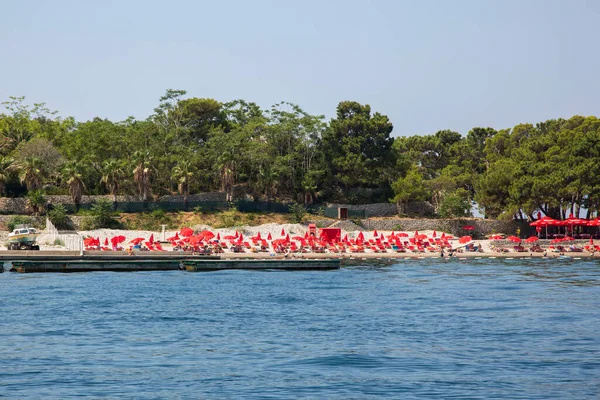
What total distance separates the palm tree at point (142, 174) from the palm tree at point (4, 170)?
1380 cm

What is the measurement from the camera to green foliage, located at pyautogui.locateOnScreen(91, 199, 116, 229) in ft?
309

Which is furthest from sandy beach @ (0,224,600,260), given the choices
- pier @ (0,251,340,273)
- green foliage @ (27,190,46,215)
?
green foliage @ (27,190,46,215)

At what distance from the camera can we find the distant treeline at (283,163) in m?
102

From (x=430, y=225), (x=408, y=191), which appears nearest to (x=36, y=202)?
(x=408, y=191)

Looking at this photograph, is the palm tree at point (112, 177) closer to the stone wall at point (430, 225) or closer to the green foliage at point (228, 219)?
the green foliage at point (228, 219)

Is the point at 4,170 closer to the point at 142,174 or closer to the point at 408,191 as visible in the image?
the point at 142,174

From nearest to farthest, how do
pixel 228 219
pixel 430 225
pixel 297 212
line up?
pixel 228 219 → pixel 297 212 → pixel 430 225

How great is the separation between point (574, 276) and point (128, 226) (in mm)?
48327

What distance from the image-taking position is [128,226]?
95.8m

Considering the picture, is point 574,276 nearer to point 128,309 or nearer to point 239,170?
point 128,309

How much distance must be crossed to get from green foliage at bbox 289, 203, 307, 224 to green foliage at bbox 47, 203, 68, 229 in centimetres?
2643

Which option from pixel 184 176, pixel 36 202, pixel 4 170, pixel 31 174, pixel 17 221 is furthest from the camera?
pixel 184 176

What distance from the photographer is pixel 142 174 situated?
10019 cm

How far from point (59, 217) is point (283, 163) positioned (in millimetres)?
30001
